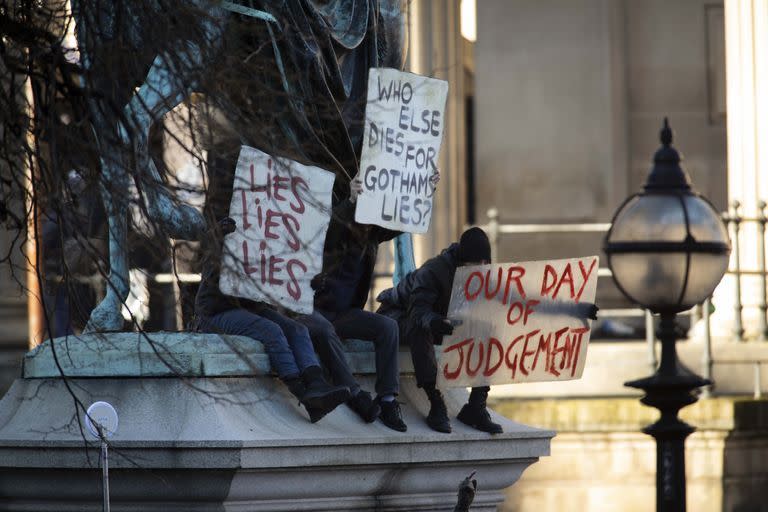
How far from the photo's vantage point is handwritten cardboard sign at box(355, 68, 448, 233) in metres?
11.7

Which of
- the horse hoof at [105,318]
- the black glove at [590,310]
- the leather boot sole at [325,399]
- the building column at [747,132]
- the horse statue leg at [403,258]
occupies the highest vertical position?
the building column at [747,132]

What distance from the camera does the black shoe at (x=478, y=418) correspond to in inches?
464

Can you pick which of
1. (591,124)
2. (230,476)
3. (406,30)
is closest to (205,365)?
(230,476)

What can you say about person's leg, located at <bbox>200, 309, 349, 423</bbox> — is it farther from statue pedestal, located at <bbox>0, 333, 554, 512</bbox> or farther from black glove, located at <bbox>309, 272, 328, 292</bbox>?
black glove, located at <bbox>309, 272, 328, 292</bbox>

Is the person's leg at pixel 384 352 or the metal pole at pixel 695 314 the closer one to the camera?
the person's leg at pixel 384 352

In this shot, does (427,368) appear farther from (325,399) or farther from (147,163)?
(147,163)

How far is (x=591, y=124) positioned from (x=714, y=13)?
1.54 meters

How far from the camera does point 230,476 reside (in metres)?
10.8

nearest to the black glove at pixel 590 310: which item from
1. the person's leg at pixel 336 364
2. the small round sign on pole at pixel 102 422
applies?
the person's leg at pixel 336 364

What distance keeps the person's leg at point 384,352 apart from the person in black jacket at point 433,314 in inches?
4.8

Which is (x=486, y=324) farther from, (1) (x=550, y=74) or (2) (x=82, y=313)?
(1) (x=550, y=74)

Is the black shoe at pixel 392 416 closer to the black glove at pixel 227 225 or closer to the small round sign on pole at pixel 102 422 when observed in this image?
the black glove at pixel 227 225

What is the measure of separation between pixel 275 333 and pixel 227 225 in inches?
19.2

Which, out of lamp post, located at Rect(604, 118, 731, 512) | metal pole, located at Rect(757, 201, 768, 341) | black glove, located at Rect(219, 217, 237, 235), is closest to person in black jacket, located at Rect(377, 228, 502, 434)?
black glove, located at Rect(219, 217, 237, 235)
